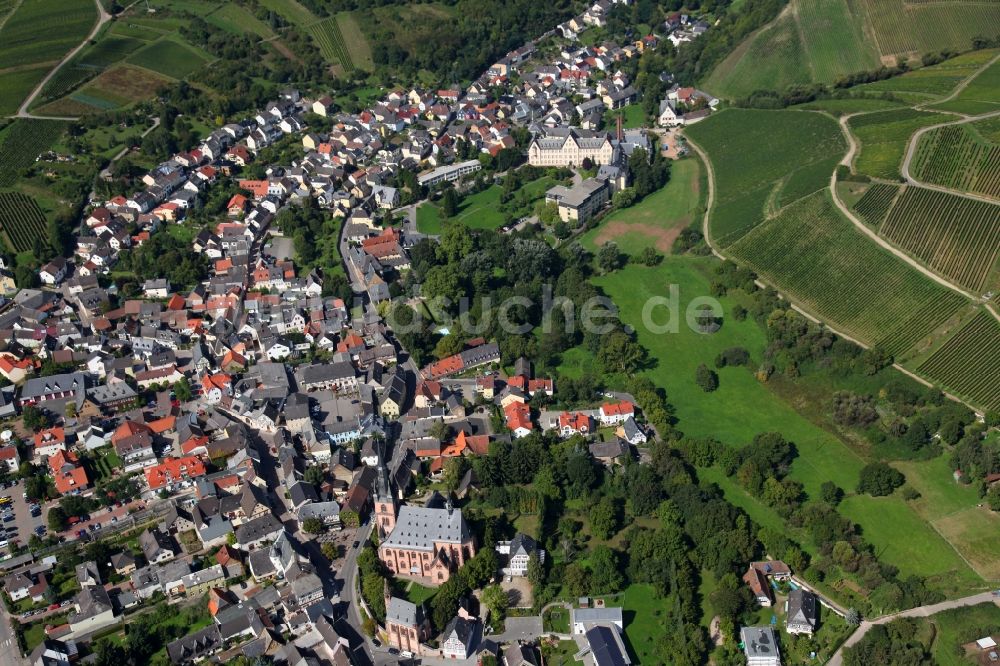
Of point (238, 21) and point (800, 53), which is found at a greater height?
point (238, 21)

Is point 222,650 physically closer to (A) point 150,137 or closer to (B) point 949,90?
(A) point 150,137

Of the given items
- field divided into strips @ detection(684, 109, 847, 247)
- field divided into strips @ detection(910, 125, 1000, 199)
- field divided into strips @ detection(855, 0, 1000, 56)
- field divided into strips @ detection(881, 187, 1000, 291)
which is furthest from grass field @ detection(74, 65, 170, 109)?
field divided into strips @ detection(855, 0, 1000, 56)

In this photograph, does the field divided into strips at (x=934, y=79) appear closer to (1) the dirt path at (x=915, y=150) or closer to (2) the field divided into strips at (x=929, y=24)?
(2) the field divided into strips at (x=929, y=24)

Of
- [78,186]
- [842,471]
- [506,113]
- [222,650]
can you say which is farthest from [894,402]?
[78,186]

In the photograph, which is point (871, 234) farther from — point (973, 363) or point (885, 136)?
point (973, 363)

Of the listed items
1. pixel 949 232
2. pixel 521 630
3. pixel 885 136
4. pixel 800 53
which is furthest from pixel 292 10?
pixel 521 630
